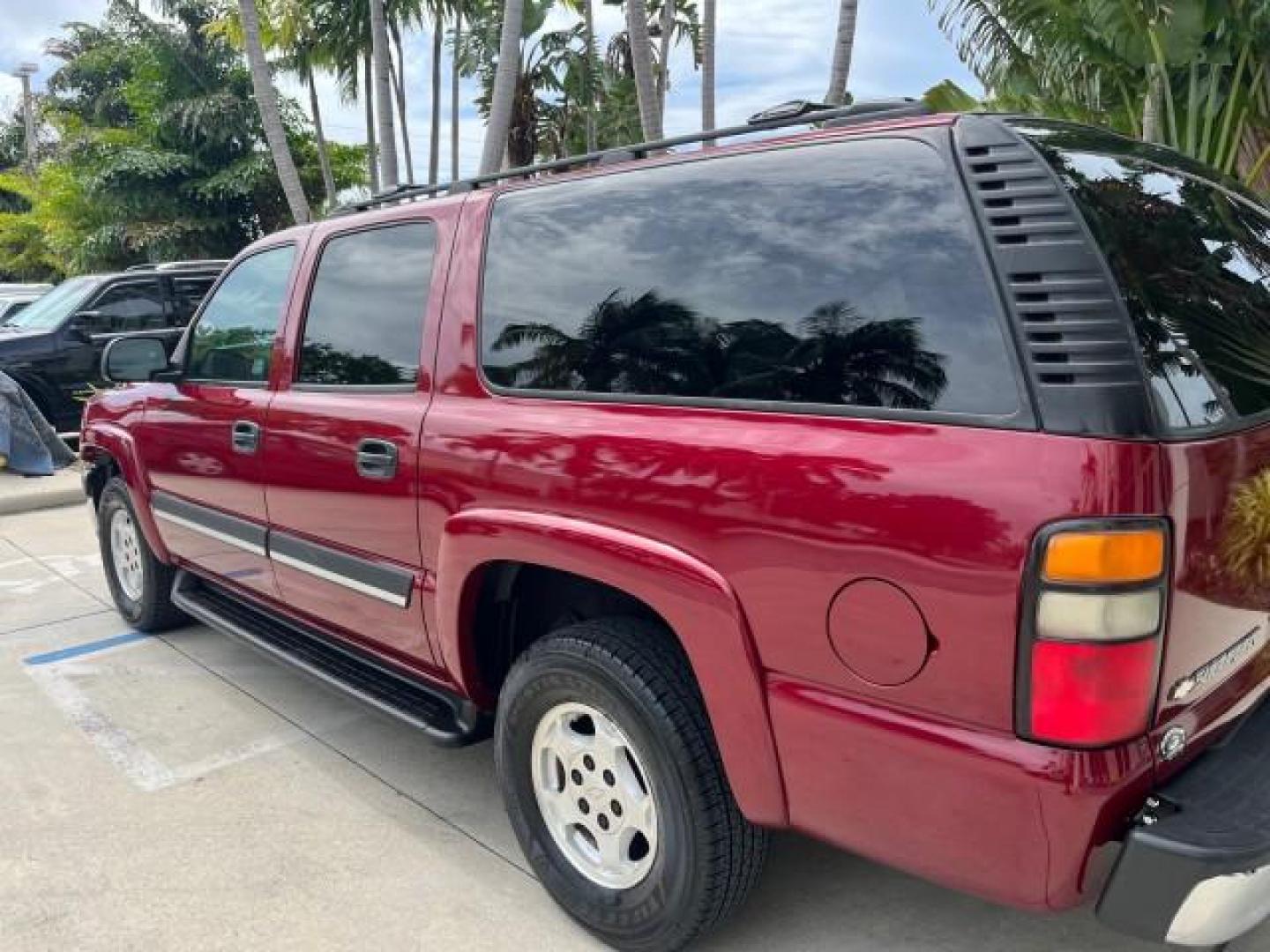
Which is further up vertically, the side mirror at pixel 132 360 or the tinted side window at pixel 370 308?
the tinted side window at pixel 370 308

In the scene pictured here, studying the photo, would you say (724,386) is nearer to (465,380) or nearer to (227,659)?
(465,380)

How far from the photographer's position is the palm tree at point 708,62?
9938mm

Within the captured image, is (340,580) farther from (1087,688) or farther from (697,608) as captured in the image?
(1087,688)

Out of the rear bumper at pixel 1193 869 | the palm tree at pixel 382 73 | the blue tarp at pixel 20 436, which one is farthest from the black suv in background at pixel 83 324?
the rear bumper at pixel 1193 869

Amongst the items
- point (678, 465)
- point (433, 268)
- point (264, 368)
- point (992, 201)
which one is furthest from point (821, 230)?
point (264, 368)

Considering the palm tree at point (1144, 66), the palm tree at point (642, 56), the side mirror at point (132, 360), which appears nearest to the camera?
the side mirror at point (132, 360)

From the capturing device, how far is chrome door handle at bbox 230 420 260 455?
3.48m

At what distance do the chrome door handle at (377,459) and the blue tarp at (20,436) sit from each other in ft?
24.0

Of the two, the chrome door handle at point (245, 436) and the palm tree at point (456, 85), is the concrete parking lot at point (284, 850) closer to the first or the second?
the chrome door handle at point (245, 436)

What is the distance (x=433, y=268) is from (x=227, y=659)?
2533mm

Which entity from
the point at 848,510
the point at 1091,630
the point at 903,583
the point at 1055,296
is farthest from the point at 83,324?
the point at 1091,630

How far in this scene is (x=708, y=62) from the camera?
1020cm

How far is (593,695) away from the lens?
234 cm

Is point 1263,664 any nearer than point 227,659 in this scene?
Yes
